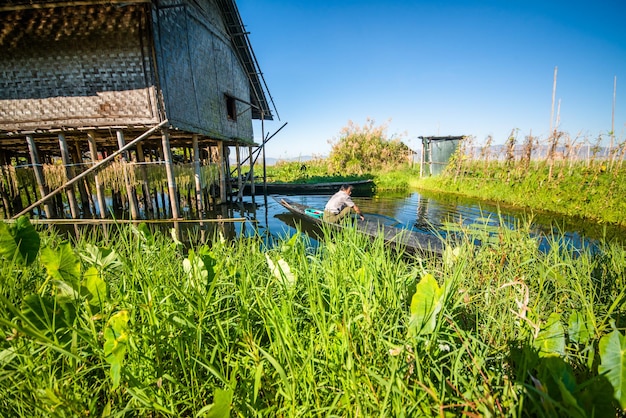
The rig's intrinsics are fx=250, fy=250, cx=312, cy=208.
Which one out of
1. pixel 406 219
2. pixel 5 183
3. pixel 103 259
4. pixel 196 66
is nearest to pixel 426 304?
pixel 103 259

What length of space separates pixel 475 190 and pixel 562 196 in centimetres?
407

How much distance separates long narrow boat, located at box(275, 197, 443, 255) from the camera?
3667 mm

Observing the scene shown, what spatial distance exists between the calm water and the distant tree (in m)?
9.89

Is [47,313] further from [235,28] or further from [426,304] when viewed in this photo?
[235,28]

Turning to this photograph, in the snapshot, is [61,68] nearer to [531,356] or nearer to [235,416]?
[235,416]

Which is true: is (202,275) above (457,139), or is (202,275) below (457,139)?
below

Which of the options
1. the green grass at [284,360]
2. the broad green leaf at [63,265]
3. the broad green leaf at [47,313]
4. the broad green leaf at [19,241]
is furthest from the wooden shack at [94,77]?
the green grass at [284,360]

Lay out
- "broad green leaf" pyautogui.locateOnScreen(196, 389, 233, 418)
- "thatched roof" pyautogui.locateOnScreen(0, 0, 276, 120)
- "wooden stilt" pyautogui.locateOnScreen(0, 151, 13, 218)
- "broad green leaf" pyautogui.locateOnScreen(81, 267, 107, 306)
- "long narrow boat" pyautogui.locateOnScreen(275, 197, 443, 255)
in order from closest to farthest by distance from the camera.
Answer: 1. "broad green leaf" pyautogui.locateOnScreen(196, 389, 233, 418)
2. "broad green leaf" pyautogui.locateOnScreen(81, 267, 107, 306)
3. "long narrow boat" pyautogui.locateOnScreen(275, 197, 443, 255)
4. "thatched roof" pyautogui.locateOnScreen(0, 0, 276, 120)
5. "wooden stilt" pyautogui.locateOnScreen(0, 151, 13, 218)

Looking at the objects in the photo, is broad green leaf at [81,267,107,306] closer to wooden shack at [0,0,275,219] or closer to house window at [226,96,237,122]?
wooden shack at [0,0,275,219]

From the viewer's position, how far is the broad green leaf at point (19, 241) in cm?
152

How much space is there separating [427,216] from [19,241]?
10.6m

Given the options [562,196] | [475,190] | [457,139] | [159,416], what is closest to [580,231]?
[562,196]

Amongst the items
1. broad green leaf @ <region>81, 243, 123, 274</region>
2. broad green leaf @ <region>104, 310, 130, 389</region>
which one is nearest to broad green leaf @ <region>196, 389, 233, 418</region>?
broad green leaf @ <region>104, 310, 130, 389</region>

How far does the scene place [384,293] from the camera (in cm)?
167
